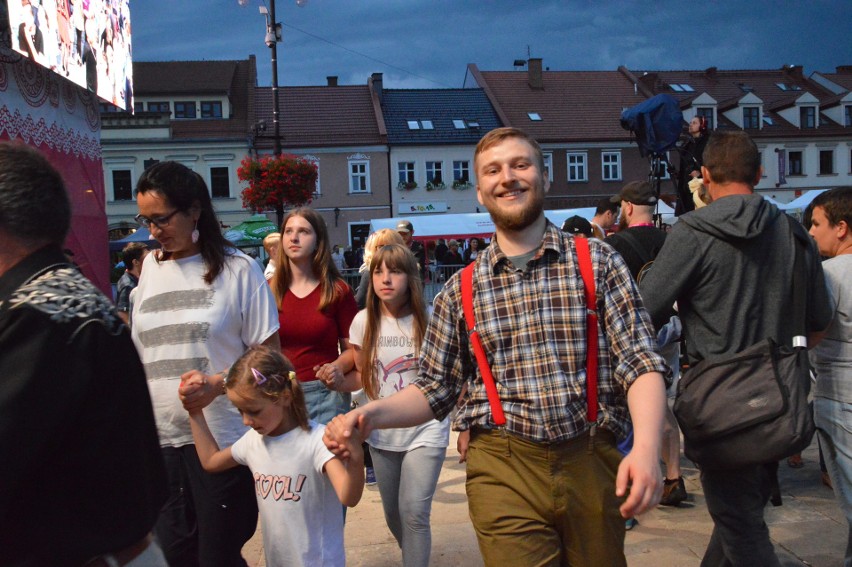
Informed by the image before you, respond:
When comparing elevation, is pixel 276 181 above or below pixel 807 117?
below

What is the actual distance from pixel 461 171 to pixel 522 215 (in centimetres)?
4103

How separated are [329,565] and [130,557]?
133 centimetres

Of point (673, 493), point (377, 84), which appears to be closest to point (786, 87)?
point (377, 84)

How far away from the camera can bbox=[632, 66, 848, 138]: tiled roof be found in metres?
46.1

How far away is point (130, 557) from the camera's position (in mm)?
1891

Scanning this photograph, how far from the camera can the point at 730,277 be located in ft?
10.5

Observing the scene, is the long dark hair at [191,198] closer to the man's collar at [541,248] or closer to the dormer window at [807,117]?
the man's collar at [541,248]

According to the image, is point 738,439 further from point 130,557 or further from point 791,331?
point 130,557

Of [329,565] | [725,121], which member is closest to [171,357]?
[329,565]

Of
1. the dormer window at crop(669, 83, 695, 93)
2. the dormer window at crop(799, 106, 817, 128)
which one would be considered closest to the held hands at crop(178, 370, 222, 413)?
the dormer window at crop(669, 83, 695, 93)

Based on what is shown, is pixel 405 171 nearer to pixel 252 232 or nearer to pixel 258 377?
pixel 252 232

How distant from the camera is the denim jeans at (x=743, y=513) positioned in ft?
10.3

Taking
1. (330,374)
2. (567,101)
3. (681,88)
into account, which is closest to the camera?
(330,374)

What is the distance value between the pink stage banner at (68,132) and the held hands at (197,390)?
699 centimetres
